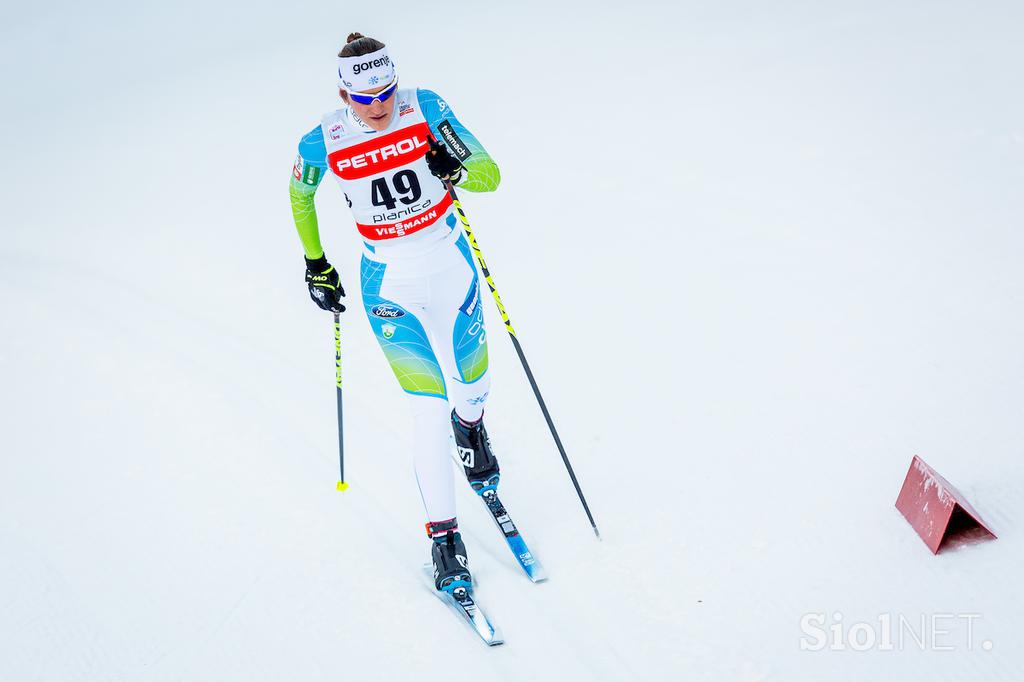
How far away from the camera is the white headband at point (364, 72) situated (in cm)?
286

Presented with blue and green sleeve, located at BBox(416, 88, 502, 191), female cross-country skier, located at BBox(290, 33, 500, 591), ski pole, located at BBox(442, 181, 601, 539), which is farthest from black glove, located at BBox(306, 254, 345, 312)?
blue and green sleeve, located at BBox(416, 88, 502, 191)

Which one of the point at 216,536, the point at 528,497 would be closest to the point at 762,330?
the point at 528,497

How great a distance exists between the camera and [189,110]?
8.57 meters

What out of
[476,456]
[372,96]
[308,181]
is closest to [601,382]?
[476,456]

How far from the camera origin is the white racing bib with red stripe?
9.86ft

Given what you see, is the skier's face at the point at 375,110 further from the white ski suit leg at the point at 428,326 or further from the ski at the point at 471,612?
the ski at the point at 471,612

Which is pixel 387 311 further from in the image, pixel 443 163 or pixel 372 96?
pixel 372 96

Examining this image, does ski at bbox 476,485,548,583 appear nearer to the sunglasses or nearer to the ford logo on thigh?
the ford logo on thigh

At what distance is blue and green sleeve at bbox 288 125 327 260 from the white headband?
24 cm

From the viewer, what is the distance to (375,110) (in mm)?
2928

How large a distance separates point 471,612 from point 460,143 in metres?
1.57

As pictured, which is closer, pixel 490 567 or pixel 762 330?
pixel 490 567

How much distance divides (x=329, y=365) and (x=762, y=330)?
7.05 feet

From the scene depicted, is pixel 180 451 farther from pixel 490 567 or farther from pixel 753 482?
pixel 753 482
